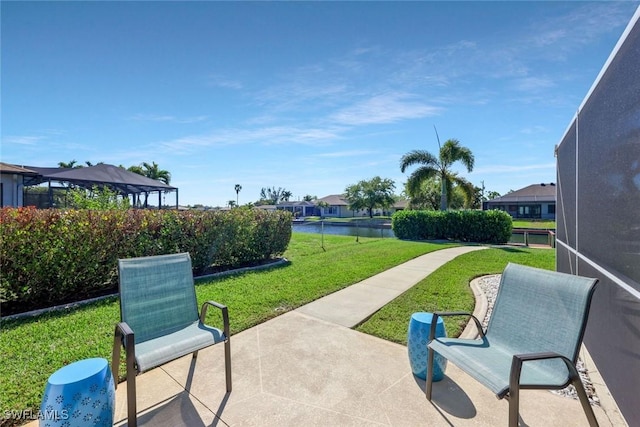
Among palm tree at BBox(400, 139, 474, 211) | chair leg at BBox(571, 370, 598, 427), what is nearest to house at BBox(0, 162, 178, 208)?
palm tree at BBox(400, 139, 474, 211)

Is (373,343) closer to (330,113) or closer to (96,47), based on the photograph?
(96,47)

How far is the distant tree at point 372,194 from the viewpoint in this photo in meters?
48.8

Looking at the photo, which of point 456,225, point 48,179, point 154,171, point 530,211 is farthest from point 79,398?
point 530,211

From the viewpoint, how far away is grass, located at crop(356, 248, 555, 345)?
4035 millimetres

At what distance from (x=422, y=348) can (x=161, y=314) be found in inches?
103

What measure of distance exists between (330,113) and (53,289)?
37.0 feet

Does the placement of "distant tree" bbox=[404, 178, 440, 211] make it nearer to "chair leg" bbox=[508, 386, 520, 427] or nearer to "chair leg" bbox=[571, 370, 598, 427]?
"chair leg" bbox=[571, 370, 598, 427]

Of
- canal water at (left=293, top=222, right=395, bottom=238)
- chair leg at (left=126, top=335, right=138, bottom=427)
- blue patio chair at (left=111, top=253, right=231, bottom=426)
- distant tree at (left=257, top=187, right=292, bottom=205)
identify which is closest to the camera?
chair leg at (left=126, top=335, right=138, bottom=427)

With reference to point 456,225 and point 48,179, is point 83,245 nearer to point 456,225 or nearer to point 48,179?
point 48,179

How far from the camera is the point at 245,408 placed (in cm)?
242

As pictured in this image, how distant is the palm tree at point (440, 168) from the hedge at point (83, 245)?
1272 centimetres

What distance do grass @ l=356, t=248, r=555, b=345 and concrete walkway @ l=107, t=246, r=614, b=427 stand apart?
0.41 m

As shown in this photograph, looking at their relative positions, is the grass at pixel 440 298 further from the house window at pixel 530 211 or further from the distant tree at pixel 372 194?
the distant tree at pixel 372 194

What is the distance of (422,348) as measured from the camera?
9.29 feet
